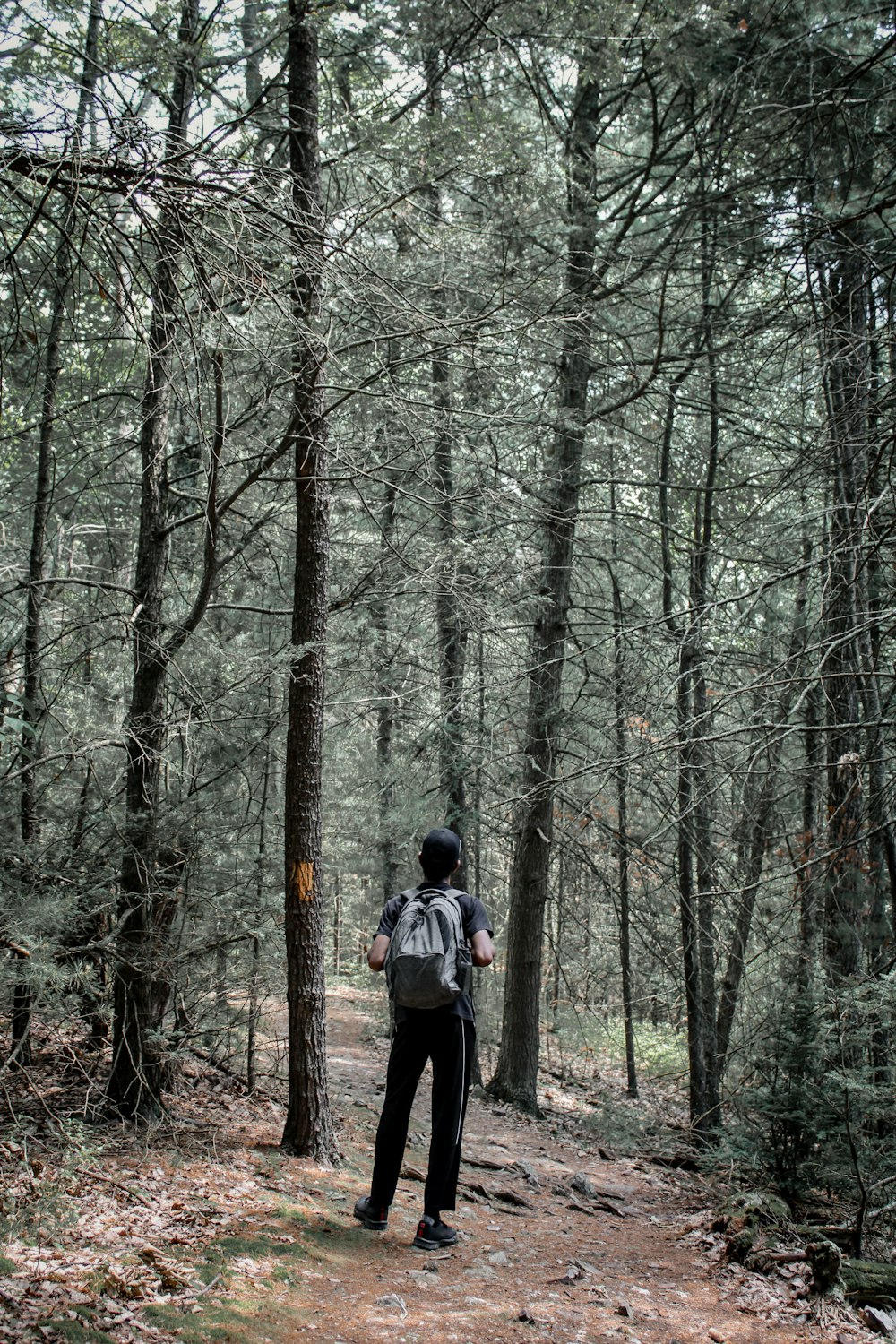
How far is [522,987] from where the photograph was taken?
1024cm

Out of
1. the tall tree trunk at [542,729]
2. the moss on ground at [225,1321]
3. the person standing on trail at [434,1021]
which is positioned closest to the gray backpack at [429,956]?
the person standing on trail at [434,1021]

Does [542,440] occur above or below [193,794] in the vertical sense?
above

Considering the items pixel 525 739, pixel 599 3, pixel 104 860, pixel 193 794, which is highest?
pixel 599 3

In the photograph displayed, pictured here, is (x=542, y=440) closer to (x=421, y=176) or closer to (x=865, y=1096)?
(x=421, y=176)

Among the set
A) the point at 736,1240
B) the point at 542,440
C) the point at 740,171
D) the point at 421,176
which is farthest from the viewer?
the point at 542,440

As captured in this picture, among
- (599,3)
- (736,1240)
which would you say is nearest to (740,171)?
(599,3)

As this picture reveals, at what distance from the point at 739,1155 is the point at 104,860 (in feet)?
16.8

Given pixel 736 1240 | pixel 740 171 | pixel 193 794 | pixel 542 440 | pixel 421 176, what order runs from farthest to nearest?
pixel 542 440
pixel 740 171
pixel 421 176
pixel 193 794
pixel 736 1240

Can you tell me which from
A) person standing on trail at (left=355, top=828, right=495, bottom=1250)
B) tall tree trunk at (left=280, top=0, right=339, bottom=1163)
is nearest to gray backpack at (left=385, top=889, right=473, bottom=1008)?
person standing on trail at (left=355, top=828, right=495, bottom=1250)

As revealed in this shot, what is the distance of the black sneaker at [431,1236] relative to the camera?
4.64 metres

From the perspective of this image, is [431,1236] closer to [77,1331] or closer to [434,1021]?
[434,1021]

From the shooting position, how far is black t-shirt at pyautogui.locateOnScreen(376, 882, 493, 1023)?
4.64 metres

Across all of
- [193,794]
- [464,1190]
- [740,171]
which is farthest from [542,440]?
[464,1190]

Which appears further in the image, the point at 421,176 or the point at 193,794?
the point at 421,176
